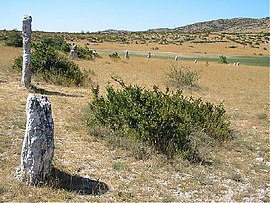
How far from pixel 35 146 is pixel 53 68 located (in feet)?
38.2

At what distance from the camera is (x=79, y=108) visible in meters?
11.7

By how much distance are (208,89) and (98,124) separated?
12.5 meters

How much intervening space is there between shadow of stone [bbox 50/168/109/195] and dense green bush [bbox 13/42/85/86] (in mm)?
10197

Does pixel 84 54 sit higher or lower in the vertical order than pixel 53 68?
higher

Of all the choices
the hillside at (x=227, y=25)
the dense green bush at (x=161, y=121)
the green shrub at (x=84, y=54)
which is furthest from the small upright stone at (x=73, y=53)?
the hillside at (x=227, y=25)

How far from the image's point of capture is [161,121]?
8.34 metres

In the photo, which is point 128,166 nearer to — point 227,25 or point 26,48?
point 26,48

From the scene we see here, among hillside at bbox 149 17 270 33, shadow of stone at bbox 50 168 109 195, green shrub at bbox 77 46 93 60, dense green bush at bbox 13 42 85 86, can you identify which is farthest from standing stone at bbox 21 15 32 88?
hillside at bbox 149 17 270 33

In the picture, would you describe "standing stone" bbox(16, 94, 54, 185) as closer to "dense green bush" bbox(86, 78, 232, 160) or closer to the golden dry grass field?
the golden dry grass field

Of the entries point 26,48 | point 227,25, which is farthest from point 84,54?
point 227,25

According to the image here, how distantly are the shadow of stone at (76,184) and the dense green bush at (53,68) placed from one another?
10197mm

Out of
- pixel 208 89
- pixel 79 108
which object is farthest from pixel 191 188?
pixel 208 89

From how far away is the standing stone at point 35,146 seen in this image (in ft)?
19.0

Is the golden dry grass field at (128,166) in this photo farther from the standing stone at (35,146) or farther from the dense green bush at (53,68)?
the dense green bush at (53,68)
